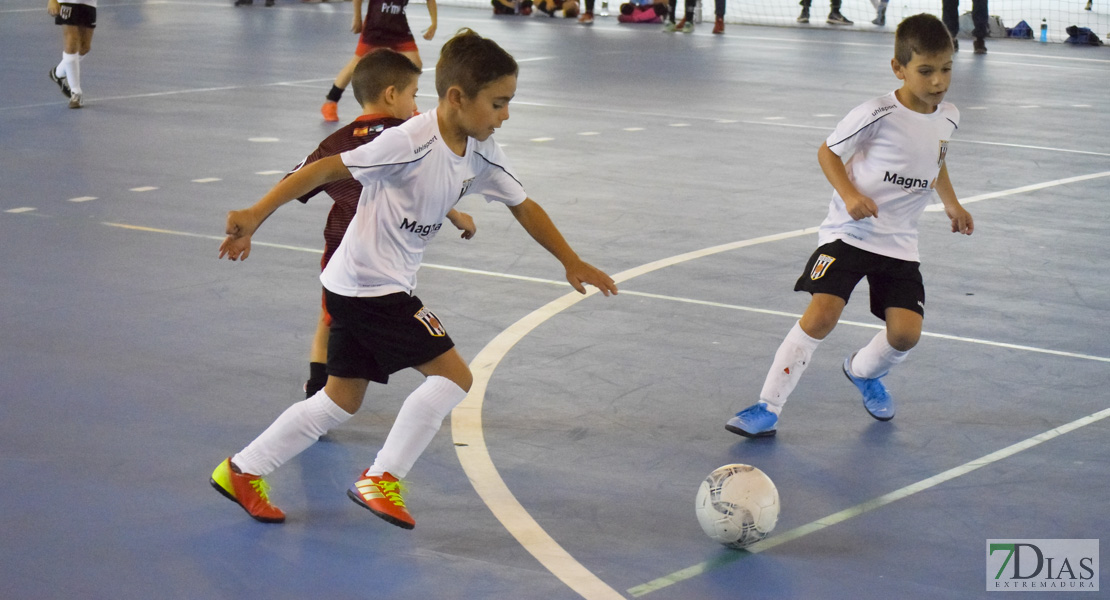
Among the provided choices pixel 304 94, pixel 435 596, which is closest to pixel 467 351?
pixel 435 596

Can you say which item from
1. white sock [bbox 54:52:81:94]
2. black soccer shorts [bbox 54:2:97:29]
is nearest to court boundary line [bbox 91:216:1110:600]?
white sock [bbox 54:52:81:94]

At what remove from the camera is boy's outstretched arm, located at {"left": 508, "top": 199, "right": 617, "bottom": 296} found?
13.4 ft

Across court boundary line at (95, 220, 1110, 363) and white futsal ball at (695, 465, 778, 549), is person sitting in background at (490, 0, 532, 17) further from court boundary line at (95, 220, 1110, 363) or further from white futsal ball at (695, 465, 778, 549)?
white futsal ball at (695, 465, 778, 549)

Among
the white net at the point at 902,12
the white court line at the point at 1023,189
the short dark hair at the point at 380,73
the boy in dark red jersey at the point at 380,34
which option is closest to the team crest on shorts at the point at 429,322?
the short dark hair at the point at 380,73

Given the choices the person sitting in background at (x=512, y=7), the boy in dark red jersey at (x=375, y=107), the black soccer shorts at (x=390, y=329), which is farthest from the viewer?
the person sitting in background at (x=512, y=7)

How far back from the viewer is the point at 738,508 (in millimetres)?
3838

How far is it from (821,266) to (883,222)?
1.01ft

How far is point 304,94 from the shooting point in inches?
559

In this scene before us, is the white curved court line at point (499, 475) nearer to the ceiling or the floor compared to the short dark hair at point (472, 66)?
nearer to the floor

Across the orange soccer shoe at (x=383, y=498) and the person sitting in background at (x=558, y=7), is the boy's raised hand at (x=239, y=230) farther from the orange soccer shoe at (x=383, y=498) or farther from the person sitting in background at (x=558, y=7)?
the person sitting in background at (x=558, y=7)

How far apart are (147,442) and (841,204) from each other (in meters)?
2.92

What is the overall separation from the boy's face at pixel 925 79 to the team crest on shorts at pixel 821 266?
2.28 ft

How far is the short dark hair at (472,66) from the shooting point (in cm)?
379

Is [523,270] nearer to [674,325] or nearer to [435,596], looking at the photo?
[674,325]
